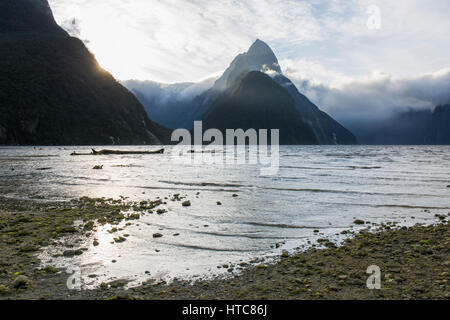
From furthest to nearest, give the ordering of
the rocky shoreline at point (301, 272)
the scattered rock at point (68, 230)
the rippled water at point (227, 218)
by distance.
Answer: the scattered rock at point (68, 230) < the rippled water at point (227, 218) < the rocky shoreline at point (301, 272)

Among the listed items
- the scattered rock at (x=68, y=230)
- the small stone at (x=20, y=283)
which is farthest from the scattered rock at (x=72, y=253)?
the scattered rock at (x=68, y=230)

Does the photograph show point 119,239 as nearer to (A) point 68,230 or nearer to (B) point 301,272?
(A) point 68,230

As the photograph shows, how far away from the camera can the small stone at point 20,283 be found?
782cm

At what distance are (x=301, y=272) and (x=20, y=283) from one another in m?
7.26

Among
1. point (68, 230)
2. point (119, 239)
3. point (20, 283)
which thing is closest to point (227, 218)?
point (119, 239)

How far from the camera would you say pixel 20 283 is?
7.88 m

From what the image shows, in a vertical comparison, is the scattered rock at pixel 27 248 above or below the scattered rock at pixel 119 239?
above

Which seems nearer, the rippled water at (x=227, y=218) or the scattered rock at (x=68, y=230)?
the rippled water at (x=227, y=218)

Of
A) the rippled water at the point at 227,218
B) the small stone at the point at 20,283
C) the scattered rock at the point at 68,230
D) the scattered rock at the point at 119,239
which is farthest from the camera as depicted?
the scattered rock at the point at 68,230

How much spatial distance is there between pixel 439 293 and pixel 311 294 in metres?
2.88

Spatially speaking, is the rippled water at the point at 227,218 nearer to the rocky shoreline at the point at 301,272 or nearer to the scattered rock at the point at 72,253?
the scattered rock at the point at 72,253

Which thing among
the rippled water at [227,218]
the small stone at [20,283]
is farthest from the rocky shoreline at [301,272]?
the rippled water at [227,218]

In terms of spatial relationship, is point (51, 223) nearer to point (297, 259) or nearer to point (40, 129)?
point (297, 259)

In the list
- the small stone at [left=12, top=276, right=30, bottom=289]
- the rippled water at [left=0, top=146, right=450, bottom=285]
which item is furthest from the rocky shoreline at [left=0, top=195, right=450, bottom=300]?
the rippled water at [left=0, top=146, right=450, bottom=285]
